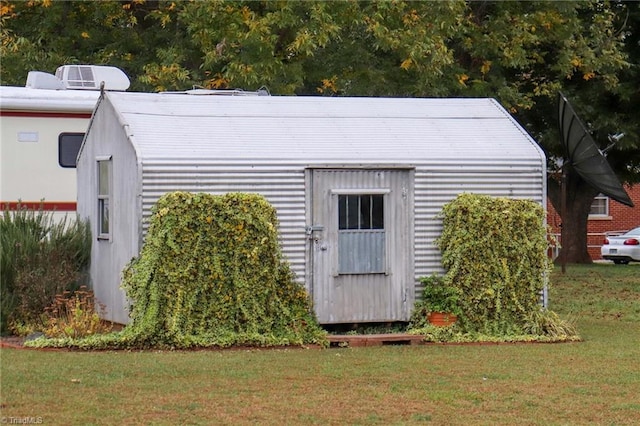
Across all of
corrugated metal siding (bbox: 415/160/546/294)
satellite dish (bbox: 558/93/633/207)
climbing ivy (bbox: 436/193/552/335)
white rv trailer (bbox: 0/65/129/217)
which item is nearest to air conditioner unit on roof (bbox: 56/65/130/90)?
white rv trailer (bbox: 0/65/129/217)

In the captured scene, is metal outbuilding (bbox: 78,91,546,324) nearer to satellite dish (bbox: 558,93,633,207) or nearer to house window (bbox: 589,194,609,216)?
satellite dish (bbox: 558,93,633,207)

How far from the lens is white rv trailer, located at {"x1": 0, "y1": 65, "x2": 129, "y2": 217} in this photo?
16734 millimetres

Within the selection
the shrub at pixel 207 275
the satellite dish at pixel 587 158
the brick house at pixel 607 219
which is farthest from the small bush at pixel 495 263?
the brick house at pixel 607 219

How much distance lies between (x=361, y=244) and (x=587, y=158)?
5167mm

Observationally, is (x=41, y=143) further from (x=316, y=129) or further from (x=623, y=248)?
(x=623, y=248)

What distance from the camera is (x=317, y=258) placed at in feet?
46.1

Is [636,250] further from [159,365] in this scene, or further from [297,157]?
[159,365]

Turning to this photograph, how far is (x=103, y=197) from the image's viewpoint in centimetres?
1477

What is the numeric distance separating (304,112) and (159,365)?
4.50m

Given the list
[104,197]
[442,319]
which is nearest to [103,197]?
[104,197]

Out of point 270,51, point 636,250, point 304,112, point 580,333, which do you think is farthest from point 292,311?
point 636,250

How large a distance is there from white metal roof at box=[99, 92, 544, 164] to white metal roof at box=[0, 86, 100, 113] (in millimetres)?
2535

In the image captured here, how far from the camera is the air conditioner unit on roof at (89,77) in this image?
58.5ft

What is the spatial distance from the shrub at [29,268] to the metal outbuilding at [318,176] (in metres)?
0.49
